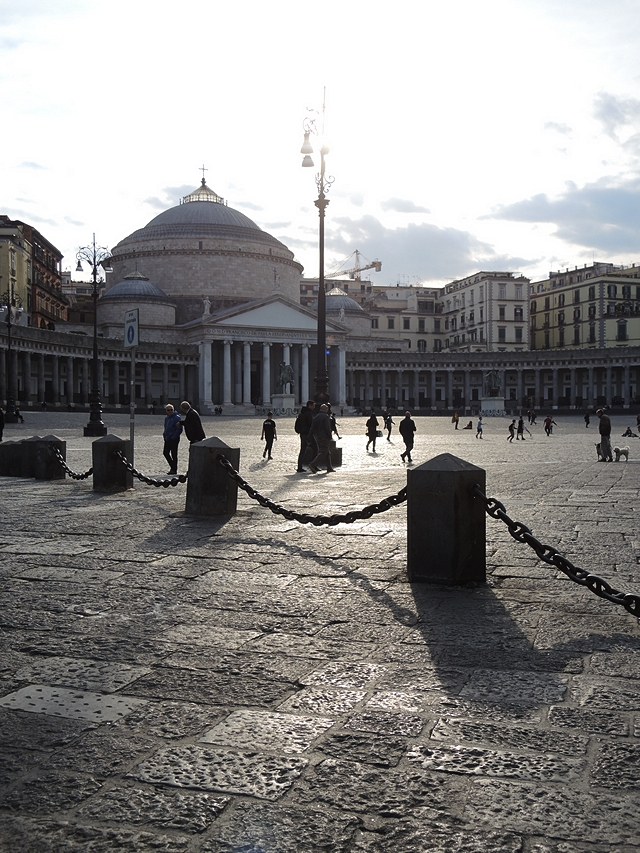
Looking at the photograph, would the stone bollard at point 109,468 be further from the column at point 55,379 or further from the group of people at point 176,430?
the column at point 55,379

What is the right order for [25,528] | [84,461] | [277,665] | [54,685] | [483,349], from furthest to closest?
[483,349], [84,461], [25,528], [277,665], [54,685]

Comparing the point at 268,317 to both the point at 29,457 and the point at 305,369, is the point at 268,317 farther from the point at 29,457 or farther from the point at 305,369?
the point at 29,457

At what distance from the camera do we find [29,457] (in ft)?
46.9

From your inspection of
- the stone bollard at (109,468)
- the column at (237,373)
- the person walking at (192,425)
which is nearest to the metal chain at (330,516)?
the stone bollard at (109,468)

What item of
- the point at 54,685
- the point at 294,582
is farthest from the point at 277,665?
the point at 294,582

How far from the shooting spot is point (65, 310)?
3420 inches

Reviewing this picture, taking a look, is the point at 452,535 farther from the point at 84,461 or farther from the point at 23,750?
the point at 84,461

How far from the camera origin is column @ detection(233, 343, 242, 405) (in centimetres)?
7569

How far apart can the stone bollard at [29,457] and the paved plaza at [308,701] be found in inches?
269

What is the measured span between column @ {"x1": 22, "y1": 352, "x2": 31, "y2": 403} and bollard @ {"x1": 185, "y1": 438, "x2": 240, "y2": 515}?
51588 millimetres

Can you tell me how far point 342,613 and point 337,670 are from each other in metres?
1.12

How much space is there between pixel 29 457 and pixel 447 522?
33.3ft

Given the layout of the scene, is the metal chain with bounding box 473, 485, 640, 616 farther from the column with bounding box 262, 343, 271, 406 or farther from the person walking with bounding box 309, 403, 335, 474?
the column with bounding box 262, 343, 271, 406

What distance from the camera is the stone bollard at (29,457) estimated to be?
14.2m
